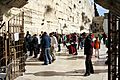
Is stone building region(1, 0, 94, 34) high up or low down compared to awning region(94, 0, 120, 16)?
up

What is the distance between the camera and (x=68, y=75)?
1174 centimetres

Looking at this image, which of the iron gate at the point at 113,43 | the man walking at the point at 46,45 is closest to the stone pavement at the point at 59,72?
the man walking at the point at 46,45

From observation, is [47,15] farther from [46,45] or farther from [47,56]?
[46,45]

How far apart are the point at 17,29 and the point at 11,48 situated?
119cm

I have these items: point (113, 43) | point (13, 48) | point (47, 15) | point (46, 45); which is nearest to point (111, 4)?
point (113, 43)

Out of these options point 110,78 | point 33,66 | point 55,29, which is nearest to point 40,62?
point 33,66

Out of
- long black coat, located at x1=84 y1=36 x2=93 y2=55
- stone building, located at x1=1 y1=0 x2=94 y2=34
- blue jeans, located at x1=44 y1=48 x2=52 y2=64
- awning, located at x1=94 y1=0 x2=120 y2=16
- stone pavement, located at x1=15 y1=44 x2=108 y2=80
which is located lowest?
stone pavement, located at x1=15 y1=44 x2=108 y2=80

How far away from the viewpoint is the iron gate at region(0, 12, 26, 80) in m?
10.2

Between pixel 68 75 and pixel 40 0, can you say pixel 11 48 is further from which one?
Answer: pixel 40 0

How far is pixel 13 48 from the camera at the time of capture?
10859mm

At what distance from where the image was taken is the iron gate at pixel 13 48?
10211 millimetres

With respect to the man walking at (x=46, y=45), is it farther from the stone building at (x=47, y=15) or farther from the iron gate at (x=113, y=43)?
the iron gate at (x=113, y=43)

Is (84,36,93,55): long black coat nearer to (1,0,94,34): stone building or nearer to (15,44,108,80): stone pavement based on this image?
(15,44,108,80): stone pavement

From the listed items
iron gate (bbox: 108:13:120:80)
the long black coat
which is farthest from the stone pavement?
iron gate (bbox: 108:13:120:80)
